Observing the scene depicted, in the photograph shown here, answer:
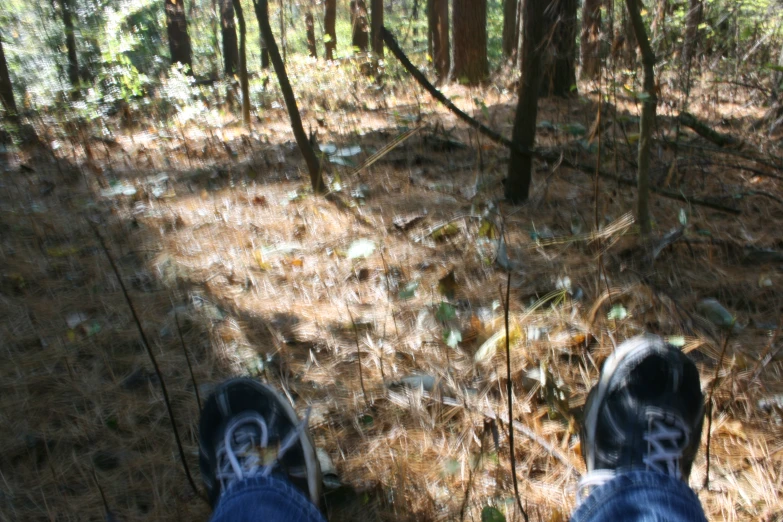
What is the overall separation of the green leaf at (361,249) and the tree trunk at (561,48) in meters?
1.10

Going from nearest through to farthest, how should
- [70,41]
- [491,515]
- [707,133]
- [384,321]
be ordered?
[491,515], [384,321], [707,133], [70,41]

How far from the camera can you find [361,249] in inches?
102

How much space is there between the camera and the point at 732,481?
146 cm

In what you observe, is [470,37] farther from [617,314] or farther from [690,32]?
[617,314]

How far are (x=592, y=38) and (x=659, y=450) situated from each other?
2.12m

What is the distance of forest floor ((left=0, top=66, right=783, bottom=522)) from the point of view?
1.54 m

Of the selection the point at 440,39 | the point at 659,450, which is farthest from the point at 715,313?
the point at 440,39

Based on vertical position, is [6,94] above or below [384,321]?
above

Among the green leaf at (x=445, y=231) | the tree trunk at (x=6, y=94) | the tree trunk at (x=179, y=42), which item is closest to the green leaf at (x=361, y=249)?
the green leaf at (x=445, y=231)

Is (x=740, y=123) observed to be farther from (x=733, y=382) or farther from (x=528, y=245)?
(x=733, y=382)

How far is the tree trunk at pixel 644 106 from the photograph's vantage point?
2.08 meters

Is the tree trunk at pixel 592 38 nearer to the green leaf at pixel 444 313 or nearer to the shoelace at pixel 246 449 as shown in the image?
the green leaf at pixel 444 313

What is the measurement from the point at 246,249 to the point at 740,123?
3.83 m

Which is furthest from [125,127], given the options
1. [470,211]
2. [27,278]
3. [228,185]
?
[470,211]
